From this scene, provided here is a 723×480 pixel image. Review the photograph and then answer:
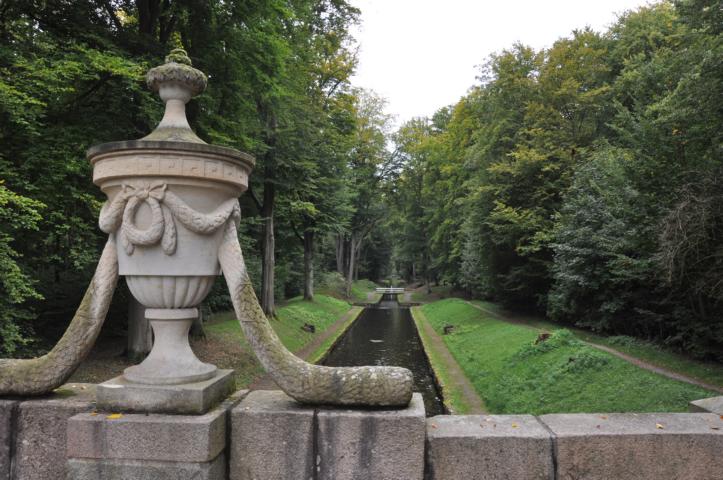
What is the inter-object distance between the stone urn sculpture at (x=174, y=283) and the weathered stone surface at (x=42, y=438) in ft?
0.47

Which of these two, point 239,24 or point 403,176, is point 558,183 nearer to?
point 239,24

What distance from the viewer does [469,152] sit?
2491 centimetres

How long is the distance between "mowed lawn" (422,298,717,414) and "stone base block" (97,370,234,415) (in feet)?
25.6

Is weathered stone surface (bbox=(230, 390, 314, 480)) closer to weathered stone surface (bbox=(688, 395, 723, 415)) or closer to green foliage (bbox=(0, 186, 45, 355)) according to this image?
weathered stone surface (bbox=(688, 395, 723, 415))

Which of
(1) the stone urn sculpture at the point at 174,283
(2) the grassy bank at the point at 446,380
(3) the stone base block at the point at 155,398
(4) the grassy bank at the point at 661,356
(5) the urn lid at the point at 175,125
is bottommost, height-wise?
(2) the grassy bank at the point at 446,380

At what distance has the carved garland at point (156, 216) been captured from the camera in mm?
2762

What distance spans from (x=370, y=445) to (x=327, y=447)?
25 cm

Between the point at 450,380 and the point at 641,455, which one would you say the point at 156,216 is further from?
the point at 450,380

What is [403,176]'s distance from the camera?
1617 inches

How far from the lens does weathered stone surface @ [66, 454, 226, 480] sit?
2555 millimetres

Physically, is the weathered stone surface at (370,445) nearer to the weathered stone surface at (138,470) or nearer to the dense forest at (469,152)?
the weathered stone surface at (138,470)

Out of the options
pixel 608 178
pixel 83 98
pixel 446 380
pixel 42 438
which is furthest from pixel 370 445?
pixel 608 178

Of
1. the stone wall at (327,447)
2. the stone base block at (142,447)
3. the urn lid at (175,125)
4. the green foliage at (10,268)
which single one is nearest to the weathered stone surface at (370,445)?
the stone wall at (327,447)

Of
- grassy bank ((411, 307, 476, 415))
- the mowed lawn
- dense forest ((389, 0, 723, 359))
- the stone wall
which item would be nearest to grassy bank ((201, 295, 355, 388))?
grassy bank ((411, 307, 476, 415))
